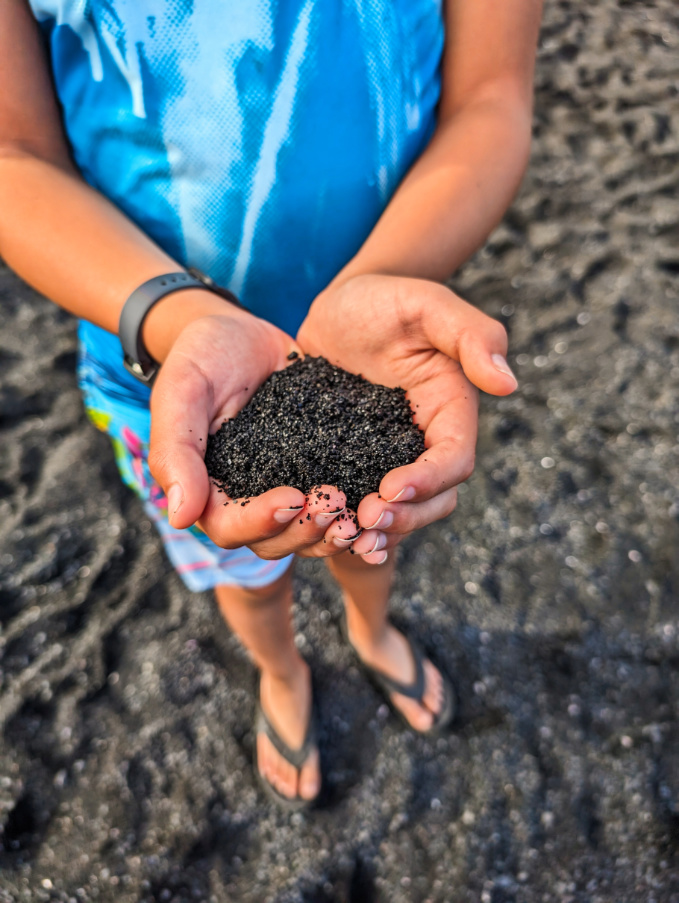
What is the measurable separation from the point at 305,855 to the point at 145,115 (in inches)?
77.0

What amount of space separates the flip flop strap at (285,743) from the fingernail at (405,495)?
47.3 inches

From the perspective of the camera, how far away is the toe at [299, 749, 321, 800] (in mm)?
1809

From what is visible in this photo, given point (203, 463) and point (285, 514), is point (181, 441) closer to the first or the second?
point (203, 463)

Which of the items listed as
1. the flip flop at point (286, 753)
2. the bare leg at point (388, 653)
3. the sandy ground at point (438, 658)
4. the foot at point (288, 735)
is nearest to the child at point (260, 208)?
the bare leg at point (388, 653)

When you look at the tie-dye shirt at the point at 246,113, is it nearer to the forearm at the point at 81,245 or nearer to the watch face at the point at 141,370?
the forearm at the point at 81,245

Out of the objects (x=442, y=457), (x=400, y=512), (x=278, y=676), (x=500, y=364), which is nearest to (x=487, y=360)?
(x=500, y=364)

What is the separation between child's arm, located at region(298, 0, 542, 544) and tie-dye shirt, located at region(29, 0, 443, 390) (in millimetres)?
77

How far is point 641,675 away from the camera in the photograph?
2002mm

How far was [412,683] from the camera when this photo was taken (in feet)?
6.41

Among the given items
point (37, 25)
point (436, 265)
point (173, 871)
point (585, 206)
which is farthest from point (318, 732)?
point (585, 206)

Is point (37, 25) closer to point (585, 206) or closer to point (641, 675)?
point (641, 675)

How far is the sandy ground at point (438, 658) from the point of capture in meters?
1.71

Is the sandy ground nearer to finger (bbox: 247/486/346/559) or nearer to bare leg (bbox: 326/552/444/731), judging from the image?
bare leg (bbox: 326/552/444/731)

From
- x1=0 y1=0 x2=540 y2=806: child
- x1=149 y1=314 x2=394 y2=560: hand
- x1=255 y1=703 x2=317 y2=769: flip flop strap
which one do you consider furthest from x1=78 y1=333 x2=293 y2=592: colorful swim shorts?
x1=255 y1=703 x2=317 y2=769: flip flop strap
